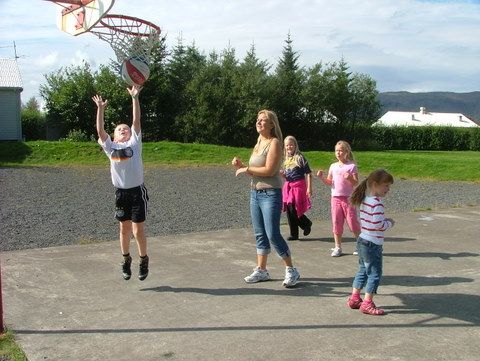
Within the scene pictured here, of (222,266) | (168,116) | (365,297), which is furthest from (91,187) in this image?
(168,116)

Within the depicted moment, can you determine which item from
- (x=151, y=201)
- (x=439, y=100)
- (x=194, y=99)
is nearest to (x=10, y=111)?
(x=194, y=99)

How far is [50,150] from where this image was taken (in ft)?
83.4

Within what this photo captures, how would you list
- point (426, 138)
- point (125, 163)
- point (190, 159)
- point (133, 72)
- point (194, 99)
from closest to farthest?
point (125, 163), point (133, 72), point (190, 159), point (194, 99), point (426, 138)

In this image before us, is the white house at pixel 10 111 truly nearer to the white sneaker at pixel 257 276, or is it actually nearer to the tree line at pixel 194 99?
the tree line at pixel 194 99

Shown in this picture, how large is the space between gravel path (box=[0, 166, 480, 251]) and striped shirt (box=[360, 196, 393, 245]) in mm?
4818

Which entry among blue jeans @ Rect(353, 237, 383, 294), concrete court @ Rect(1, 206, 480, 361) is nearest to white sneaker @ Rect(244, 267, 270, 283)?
concrete court @ Rect(1, 206, 480, 361)

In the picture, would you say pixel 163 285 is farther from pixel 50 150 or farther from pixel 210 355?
pixel 50 150

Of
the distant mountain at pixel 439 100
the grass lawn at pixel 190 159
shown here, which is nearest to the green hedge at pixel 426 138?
the grass lawn at pixel 190 159

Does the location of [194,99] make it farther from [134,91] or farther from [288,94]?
[134,91]

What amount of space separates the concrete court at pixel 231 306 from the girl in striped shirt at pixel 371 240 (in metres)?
0.20

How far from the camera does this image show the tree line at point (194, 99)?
113 ft

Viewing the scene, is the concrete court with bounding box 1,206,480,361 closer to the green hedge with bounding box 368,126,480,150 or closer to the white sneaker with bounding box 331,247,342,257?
the white sneaker with bounding box 331,247,342,257

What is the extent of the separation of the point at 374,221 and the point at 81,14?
5732 millimetres

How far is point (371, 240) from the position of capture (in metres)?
5.59
